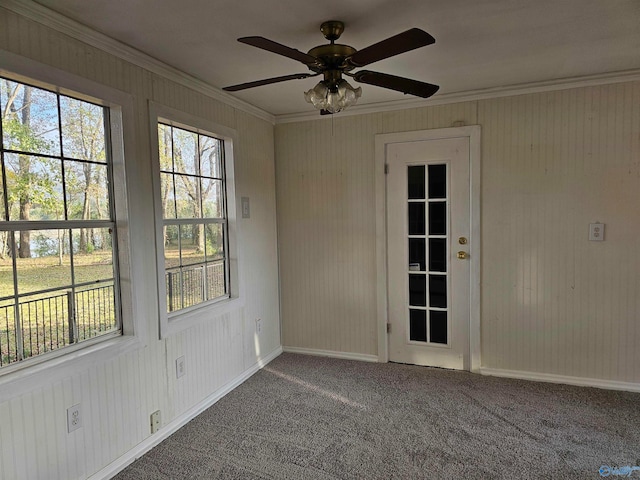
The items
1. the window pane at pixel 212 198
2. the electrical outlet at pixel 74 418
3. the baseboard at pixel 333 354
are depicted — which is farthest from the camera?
the baseboard at pixel 333 354

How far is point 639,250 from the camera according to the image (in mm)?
2869

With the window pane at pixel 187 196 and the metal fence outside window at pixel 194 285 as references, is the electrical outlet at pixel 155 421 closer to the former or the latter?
the metal fence outside window at pixel 194 285

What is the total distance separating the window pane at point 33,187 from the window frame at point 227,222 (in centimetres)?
55

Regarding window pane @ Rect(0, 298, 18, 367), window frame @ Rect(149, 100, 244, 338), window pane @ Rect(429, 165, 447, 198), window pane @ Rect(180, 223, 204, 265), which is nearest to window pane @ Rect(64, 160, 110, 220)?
window frame @ Rect(149, 100, 244, 338)

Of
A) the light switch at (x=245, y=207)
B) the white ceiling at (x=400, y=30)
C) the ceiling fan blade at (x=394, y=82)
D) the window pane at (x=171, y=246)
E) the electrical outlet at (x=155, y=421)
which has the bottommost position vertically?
the electrical outlet at (x=155, y=421)

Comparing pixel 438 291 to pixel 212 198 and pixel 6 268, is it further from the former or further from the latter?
pixel 6 268

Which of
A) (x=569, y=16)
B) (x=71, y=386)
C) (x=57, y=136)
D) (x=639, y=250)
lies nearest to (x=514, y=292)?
(x=639, y=250)

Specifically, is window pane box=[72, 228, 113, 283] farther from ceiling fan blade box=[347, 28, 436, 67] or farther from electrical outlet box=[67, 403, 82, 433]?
ceiling fan blade box=[347, 28, 436, 67]

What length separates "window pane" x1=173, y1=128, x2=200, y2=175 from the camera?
8.98 feet

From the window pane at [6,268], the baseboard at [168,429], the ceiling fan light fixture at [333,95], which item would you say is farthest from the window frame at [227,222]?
the ceiling fan light fixture at [333,95]

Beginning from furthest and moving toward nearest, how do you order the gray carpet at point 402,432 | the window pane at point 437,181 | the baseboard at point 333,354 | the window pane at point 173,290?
the baseboard at point 333,354 < the window pane at point 437,181 < the window pane at point 173,290 < the gray carpet at point 402,432

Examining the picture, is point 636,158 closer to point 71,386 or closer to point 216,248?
point 216,248

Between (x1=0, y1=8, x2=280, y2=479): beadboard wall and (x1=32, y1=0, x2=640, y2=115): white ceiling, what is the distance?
0.18 metres

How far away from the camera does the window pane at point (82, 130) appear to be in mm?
2002
